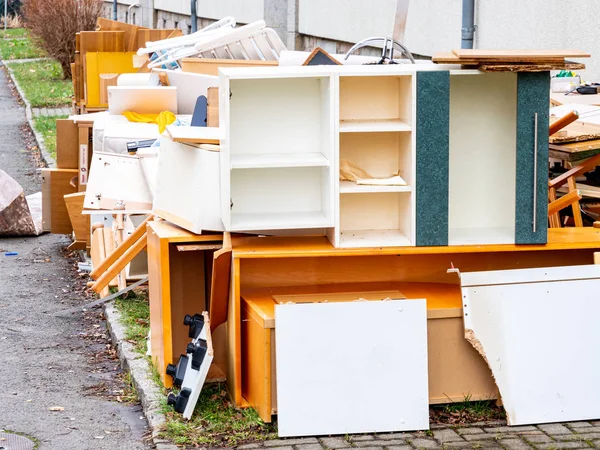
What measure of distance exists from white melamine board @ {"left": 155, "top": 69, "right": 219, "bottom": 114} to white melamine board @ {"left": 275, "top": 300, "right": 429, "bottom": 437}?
5041mm

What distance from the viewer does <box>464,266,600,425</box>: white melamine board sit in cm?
507

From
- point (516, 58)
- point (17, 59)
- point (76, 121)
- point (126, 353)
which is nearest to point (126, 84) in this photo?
point (76, 121)

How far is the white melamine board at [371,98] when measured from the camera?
5.55 meters

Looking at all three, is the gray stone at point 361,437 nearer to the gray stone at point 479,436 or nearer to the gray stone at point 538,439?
the gray stone at point 479,436

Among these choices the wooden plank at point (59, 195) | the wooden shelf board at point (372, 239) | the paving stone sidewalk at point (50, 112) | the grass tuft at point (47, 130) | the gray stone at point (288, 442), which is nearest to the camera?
the gray stone at point (288, 442)

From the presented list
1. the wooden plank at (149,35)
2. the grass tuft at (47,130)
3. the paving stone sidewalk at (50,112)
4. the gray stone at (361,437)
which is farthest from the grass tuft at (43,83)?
the gray stone at (361,437)

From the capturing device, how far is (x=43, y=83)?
26.2m

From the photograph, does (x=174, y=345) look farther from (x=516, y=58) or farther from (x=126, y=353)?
(x=516, y=58)

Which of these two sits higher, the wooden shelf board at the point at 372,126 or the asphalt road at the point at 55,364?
the wooden shelf board at the point at 372,126

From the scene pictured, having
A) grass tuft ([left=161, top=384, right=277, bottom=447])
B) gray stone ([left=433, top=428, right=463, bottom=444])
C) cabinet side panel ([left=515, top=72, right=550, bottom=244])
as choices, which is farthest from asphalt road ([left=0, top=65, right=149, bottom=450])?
cabinet side panel ([left=515, top=72, right=550, bottom=244])

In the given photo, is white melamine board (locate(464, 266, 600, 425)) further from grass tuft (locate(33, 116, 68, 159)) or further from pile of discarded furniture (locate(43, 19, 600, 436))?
grass tuft (locate(33, 116, 68, 159))

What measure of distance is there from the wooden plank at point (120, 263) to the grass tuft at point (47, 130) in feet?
27.3

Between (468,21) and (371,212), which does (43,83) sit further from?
(371,212)

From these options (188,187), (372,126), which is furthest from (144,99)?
(372,126)
